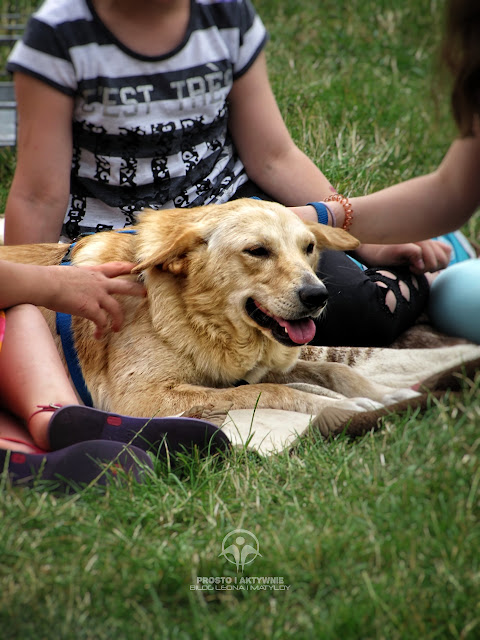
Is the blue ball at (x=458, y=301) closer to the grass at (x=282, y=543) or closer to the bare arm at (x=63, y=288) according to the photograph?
the grass at (x=282, y=543)

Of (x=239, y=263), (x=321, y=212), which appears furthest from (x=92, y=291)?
(x=321, y=212)

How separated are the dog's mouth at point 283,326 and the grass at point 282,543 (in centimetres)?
57

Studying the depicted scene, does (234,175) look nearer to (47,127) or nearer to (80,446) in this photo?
(47,127)

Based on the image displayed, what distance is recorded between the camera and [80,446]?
195 cm

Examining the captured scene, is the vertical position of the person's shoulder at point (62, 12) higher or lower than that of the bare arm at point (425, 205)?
higher

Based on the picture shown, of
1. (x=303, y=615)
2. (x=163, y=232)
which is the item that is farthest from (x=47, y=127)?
(x=303, y=615)

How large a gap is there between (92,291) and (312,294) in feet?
2.54

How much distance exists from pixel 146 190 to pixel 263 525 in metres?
1.77

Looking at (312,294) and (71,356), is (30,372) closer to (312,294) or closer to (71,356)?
(71,356)

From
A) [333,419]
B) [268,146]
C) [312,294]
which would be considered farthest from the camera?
[268,146]

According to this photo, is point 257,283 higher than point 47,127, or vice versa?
point 47,127

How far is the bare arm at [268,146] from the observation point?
325 centimetres

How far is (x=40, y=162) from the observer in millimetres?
2832

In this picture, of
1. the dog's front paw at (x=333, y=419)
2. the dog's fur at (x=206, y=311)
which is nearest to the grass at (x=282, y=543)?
the dog's front paw at (x=333, y=419)
